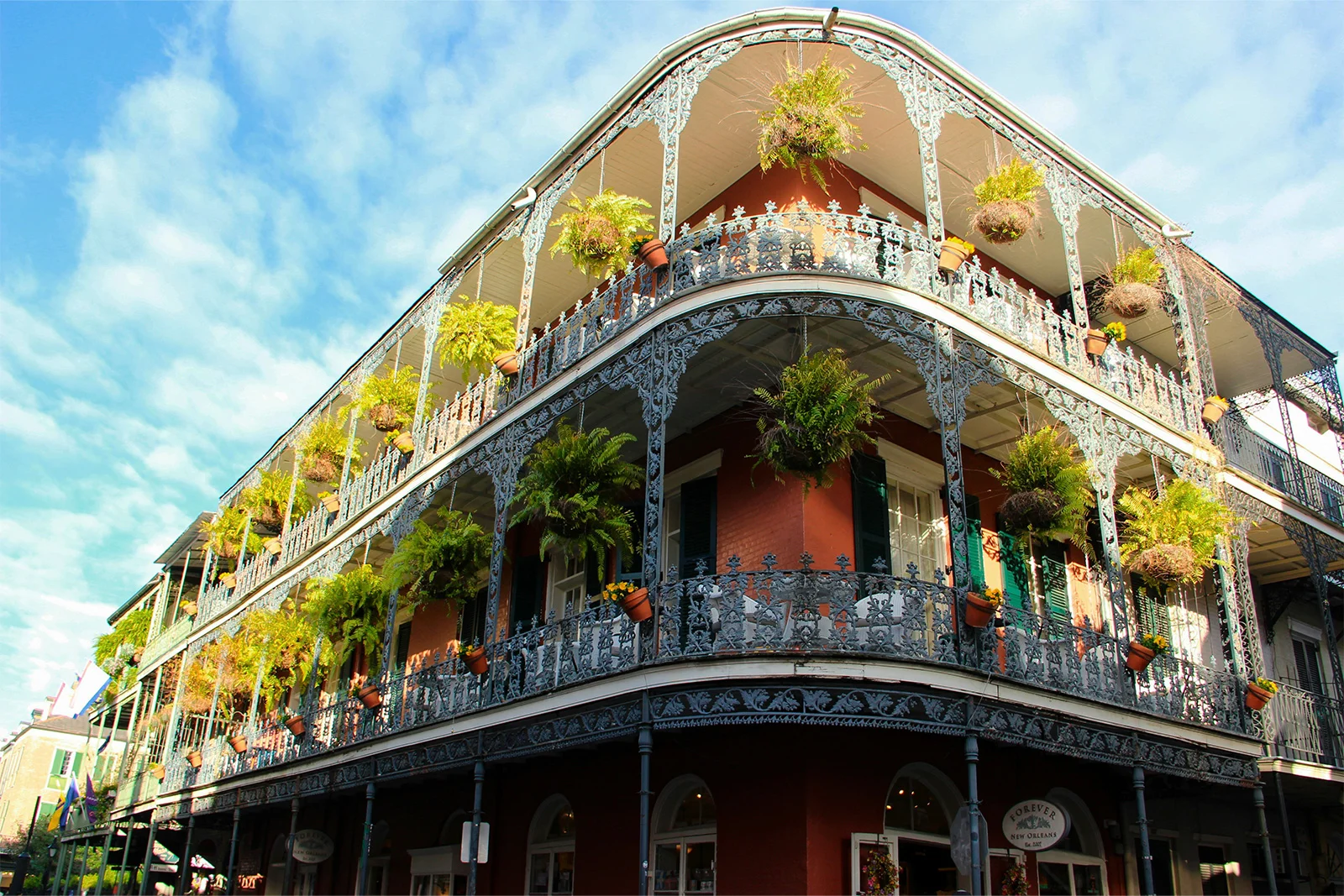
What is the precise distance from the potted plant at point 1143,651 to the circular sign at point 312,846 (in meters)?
11.7

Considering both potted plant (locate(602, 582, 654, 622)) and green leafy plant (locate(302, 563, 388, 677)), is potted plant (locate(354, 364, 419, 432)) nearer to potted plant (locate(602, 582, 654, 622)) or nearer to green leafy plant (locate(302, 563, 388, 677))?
green leafy plant (locate(302, 563, 388, 677))

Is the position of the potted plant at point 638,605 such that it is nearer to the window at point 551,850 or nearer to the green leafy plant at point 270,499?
Answer: the window at point 551,850

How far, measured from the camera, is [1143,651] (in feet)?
29.5

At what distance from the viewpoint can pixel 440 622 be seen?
1541 cm

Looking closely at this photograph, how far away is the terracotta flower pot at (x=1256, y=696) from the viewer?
33.1 ft

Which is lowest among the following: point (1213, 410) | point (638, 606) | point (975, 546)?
point (638, 606)

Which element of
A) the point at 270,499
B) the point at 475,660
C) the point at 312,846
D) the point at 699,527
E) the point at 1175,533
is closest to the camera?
the point at 475,660

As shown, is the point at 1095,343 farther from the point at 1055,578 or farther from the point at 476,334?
the point at 476,334

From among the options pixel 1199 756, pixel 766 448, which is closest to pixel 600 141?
pixel 766 448

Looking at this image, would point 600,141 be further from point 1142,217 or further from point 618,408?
point 1142,217

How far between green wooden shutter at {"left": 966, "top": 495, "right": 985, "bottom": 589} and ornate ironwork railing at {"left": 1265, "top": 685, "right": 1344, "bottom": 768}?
11.8 feet

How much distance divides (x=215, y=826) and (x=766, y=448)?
1718 centimetres

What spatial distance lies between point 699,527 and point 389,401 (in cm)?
668

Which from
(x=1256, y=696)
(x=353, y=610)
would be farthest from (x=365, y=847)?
(x=1256, y=696)
